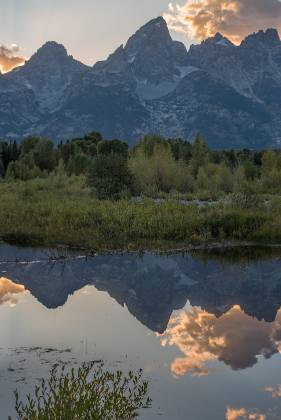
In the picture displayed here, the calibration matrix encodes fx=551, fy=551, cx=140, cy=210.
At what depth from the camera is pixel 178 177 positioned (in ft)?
178

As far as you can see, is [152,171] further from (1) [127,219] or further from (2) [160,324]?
(2) [160,324]

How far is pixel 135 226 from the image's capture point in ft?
89.9

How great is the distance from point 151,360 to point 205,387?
1.82 metres

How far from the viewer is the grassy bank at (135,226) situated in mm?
26359

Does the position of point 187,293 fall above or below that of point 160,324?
above

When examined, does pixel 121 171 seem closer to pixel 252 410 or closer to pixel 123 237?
pixel 123 237

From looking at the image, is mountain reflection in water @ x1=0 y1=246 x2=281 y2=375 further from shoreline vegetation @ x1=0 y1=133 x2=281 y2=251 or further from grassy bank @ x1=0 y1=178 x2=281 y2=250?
shoreline vegetation @ x1=0 y1=133 x2=281 y2=251

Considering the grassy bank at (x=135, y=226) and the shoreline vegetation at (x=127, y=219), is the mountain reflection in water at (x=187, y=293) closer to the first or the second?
the grassy bank at (x=135, y=226)

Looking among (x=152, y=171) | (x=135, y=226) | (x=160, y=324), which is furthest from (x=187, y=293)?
(x=152, y=171)

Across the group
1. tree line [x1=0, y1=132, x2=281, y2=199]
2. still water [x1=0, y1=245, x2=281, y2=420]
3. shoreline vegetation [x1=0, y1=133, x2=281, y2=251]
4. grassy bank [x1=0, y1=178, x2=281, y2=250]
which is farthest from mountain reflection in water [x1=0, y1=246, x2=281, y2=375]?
tree line [x1=0, y1=132, x2=281, y2=199]

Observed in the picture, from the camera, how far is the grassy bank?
26359mm

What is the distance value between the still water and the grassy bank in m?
2.00

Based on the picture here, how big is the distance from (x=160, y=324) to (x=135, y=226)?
11997 millimetres

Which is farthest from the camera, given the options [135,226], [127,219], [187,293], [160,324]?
[127,219]
